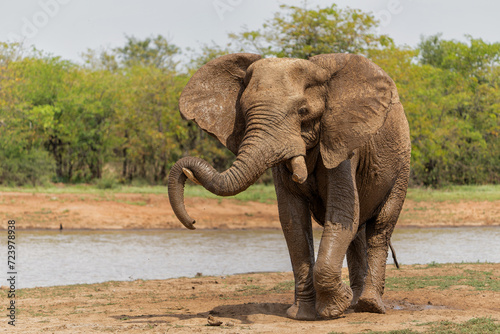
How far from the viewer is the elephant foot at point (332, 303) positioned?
287 inches

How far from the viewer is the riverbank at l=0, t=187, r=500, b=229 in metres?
22.0

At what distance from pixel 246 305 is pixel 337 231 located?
2.11 metres

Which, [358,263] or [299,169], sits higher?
[299,169]

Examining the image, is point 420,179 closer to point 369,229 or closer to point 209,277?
point 209,277

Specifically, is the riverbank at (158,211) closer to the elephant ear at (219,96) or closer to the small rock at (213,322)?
the elephant ear at (219,96)

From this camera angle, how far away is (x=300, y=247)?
768 centimetres

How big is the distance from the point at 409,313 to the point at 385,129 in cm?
215

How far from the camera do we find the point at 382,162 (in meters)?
8.23

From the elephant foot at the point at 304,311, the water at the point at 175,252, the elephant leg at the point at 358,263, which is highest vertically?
A: the elephant leg at the point at 358,263

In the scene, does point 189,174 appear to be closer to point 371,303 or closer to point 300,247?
point 300,247

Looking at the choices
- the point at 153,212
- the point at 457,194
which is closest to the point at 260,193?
the point at 153,212

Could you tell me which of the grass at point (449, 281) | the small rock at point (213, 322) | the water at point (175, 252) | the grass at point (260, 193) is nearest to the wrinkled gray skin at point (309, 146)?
the small rock at point (213, 322)

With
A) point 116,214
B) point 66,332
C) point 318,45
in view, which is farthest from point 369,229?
point 318,45

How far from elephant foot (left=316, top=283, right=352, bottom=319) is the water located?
6.06 meters
